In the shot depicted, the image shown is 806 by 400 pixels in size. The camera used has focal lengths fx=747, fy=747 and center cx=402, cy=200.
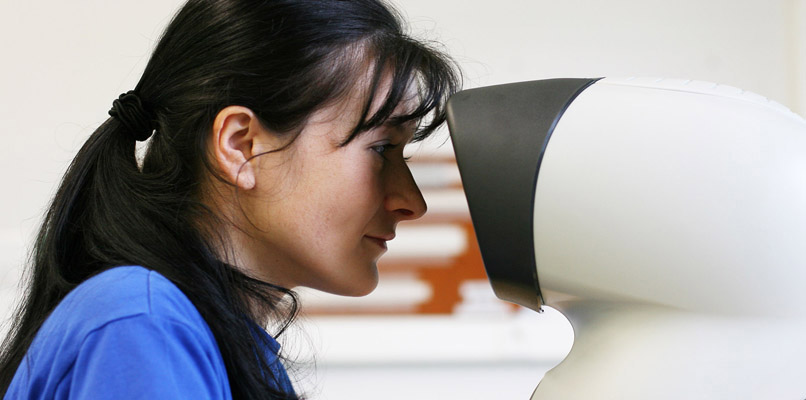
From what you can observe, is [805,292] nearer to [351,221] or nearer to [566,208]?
[566,208]

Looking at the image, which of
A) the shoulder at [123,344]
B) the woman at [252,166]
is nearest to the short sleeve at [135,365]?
the shoulder at [123,344]

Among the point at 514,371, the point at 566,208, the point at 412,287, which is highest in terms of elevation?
the point at 566,208

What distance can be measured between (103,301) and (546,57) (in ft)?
4.32

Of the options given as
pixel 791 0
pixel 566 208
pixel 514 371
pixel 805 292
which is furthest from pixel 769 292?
pixel 791 0

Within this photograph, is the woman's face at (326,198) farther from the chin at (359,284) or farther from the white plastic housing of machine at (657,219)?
the white plastic housing of machine at (657,219)

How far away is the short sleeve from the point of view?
20.5 inches

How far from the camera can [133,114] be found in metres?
0.80

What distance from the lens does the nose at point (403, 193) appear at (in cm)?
81

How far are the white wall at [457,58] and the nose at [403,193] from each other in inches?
34.4

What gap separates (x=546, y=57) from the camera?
169 cm

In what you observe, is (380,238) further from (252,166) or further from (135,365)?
(135,365)

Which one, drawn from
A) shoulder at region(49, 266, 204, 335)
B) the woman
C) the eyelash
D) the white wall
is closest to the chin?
the woman

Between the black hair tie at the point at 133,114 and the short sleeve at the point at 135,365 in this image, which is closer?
the short sleeve at the point at 135,365

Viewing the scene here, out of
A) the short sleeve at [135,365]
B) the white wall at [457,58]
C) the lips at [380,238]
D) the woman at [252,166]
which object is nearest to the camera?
the short sleeve at [135,365]
